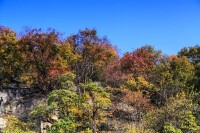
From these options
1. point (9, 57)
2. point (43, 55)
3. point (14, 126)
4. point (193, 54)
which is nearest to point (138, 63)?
point (193, 54)

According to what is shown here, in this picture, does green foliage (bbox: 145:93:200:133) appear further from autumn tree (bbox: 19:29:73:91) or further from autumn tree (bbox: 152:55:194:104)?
autumn tree (bbox: 19:29:73:91)

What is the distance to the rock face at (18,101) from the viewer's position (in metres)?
19.4

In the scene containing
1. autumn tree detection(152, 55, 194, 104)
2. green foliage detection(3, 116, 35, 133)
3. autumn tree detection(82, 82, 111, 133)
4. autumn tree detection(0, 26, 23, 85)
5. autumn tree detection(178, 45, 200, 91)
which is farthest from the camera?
autumn tree detection(178, 45, 200, 91)

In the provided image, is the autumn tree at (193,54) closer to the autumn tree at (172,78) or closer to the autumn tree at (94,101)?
the autumn tree at (172,78)

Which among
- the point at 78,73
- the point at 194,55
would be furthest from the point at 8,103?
the point at 194,55

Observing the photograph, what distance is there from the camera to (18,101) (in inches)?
795

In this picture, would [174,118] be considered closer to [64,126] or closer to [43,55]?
[64,126]

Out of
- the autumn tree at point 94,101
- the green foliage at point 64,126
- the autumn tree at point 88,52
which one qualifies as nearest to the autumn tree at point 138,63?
the autumn tree at point 88,52

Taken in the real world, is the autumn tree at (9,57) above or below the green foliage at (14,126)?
above

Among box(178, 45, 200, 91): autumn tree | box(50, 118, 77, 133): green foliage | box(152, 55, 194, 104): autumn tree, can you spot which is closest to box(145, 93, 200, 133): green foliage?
box(152, 55, 194, 104): autumn tree

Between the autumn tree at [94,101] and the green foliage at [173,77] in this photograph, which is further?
the green foliage at [173,77]

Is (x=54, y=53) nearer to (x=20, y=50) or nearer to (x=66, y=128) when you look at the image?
(x=20, y=50)

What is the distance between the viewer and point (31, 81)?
67.6ft

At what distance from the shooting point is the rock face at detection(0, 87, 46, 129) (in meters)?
19.4
